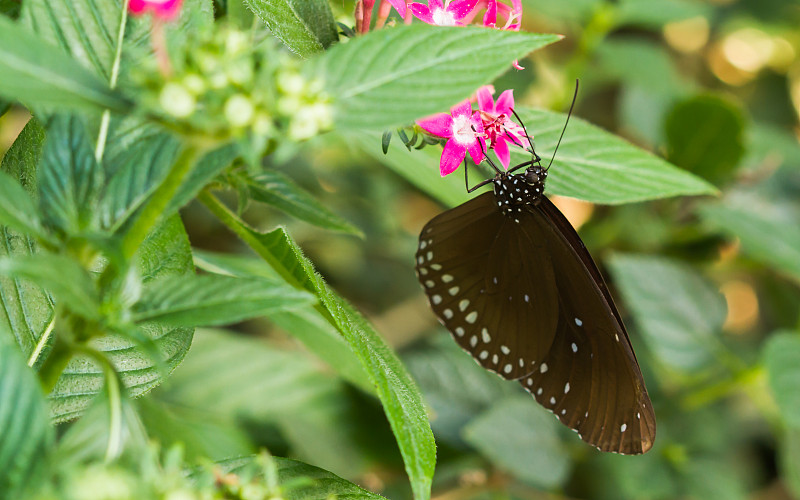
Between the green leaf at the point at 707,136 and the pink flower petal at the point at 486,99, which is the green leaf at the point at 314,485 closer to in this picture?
the pink flower petal at the point at 486,99

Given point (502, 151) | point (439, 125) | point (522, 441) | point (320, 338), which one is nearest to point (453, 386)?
point (522, 441)

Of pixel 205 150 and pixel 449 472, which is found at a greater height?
pixel 205 150

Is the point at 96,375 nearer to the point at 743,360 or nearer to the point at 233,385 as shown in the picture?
the point at 233,385

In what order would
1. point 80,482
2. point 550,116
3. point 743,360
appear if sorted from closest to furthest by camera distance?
point 80,482
point 550,116
point 743,360

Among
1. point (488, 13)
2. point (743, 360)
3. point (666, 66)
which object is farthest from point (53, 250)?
point (666, 66)

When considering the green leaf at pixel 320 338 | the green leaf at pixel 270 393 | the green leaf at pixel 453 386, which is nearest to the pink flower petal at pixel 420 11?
the green leaf at pixel 320 338

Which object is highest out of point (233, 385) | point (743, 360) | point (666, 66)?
point (666, 66)
